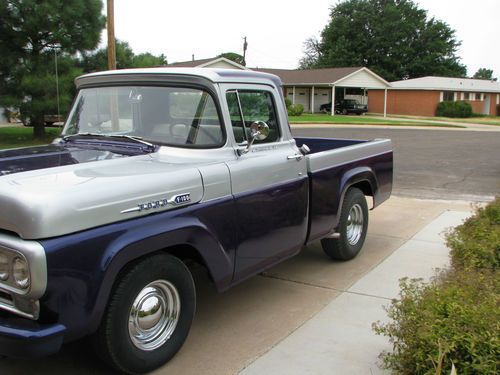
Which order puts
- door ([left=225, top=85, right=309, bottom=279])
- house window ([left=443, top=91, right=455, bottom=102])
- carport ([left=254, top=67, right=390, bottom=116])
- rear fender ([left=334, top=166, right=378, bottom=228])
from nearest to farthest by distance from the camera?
door ([left=225, top=85, right=309, bottom=279]) < rear fender ([left=334, top=166, right=378, bottom=228]) < carport ([left=254, top=67, right=390, bottom=116]) < house window ([left=443, top=91, right=455, bottom=102])

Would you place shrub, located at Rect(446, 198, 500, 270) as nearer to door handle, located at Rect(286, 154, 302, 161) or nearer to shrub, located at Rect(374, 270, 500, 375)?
shrub, located at Rect(374, 270, 500, 375)

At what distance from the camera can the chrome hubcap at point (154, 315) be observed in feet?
10.4

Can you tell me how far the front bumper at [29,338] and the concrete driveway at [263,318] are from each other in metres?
0.82

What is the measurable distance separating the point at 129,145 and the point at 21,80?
16.7 m

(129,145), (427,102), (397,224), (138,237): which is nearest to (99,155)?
(129,145)

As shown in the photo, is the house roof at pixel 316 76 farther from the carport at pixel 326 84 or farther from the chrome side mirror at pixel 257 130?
the chrome side mirror at pixel 257 130

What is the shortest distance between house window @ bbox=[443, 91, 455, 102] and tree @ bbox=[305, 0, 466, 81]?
13.2 metres

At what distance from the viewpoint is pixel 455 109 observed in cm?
4847

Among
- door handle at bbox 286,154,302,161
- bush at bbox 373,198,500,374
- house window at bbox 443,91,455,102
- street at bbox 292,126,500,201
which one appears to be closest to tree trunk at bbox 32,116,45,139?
street at bbox 292,126,500,201

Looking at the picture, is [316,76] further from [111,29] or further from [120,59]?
[111,29]

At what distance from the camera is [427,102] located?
5056cm

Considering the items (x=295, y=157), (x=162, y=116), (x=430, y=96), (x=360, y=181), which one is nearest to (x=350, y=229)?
(x=360, y=181)

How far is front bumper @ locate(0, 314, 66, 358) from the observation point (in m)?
2.55

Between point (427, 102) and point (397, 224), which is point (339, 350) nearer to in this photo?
point (397, 224)
